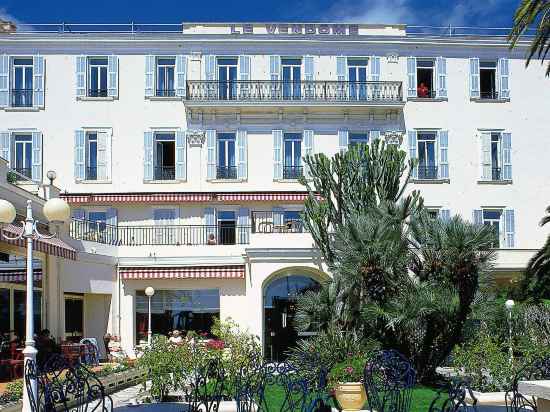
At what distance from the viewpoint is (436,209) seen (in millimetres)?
32344

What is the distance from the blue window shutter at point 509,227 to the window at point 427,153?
3.41 metres

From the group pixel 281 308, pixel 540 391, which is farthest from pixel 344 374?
pixel 281 308

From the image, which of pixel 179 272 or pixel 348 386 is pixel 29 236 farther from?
pixel 179 272

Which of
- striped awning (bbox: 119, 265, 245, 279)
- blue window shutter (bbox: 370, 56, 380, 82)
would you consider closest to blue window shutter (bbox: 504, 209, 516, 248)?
blue window shutter (bbox: 370, 56, 380, 82)

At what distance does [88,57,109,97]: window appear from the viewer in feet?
105

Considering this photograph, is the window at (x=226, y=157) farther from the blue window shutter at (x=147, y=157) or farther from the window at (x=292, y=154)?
the blue window shutter at (x=147, y=157)

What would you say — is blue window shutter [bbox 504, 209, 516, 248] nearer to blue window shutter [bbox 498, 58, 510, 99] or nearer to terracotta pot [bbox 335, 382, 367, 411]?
blue window shutter [bbox 498, 58, 510, 99]

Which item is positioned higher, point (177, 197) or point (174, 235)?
point (177, 197)

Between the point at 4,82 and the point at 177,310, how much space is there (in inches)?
447

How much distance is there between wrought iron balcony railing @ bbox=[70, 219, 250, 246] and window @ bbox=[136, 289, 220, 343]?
190 centimetres

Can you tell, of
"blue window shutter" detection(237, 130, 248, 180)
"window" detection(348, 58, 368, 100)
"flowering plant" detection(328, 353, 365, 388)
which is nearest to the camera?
"flowering plant" detection(328, 353, 365, 388)

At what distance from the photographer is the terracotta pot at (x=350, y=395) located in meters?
16.0

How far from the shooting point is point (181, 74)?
32.2 m

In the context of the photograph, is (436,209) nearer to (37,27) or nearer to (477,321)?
(477,321)
